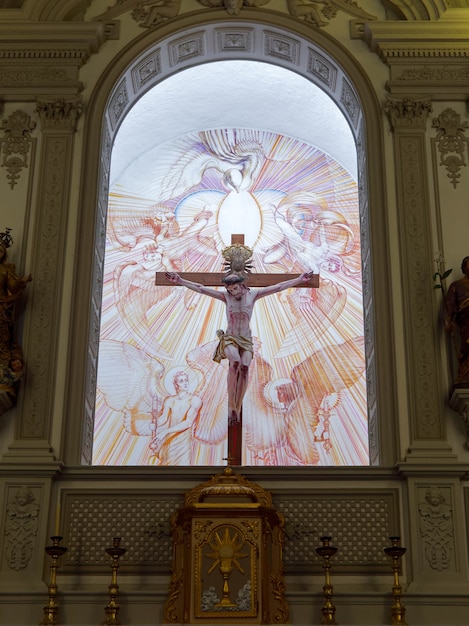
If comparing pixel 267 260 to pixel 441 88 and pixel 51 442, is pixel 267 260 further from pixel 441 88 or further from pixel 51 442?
pixel 51 442

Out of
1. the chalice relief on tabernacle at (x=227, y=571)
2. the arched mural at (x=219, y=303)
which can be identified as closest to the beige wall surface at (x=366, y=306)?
the chalice relief on tabernacle at (x=227, y=571)

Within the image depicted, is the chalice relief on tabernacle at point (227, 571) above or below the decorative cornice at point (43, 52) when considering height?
below

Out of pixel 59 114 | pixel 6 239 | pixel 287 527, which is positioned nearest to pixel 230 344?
pixel 287 527

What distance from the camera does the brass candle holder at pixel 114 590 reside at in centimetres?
738

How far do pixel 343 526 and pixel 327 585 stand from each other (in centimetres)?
78

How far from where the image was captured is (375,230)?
30.7 ft

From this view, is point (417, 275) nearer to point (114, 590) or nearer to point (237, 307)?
point (237, 307)

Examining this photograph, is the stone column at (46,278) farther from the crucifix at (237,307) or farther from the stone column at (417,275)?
the stone column at (417,275)

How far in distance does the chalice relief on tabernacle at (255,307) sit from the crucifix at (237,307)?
98.8 inches

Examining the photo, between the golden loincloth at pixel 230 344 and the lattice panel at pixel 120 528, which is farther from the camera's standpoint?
the golden loincloth at pixel 230 344

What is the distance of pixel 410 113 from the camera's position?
9750 mm

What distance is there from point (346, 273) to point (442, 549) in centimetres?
516

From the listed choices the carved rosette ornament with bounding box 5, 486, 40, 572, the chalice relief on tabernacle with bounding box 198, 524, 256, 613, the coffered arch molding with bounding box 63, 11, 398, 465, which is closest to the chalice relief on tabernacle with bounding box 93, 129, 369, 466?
the coffered arch molding with bounding box 63, 11, 398, 465

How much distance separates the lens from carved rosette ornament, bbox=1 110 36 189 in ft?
31.3
